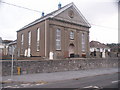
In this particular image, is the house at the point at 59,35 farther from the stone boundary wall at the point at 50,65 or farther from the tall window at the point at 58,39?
the stone boundary wall at the point at 50,65

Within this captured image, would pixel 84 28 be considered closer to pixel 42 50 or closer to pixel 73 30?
pixel 73 30

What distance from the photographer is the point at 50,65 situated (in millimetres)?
20047

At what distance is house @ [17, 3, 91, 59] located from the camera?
1257 inches

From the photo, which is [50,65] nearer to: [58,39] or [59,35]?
[58,39]

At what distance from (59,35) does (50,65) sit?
1468cm

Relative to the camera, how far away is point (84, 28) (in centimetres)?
3925

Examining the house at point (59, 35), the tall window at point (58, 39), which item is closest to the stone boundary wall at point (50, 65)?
the house at point (59, 35)

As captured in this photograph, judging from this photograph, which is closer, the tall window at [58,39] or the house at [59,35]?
the house at [59,35]

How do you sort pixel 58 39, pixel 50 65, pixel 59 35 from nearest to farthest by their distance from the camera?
pixel 50 65 < pixel 58 39 < pixel 59 35

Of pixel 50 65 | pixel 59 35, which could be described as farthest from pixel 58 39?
pixel 50 65

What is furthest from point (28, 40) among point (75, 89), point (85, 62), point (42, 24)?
point (75, 89)

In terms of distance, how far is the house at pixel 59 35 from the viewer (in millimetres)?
31922

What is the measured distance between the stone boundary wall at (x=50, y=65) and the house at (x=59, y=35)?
16.5 feet

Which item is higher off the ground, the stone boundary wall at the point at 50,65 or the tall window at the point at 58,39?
the tall window at the point at 58,39
